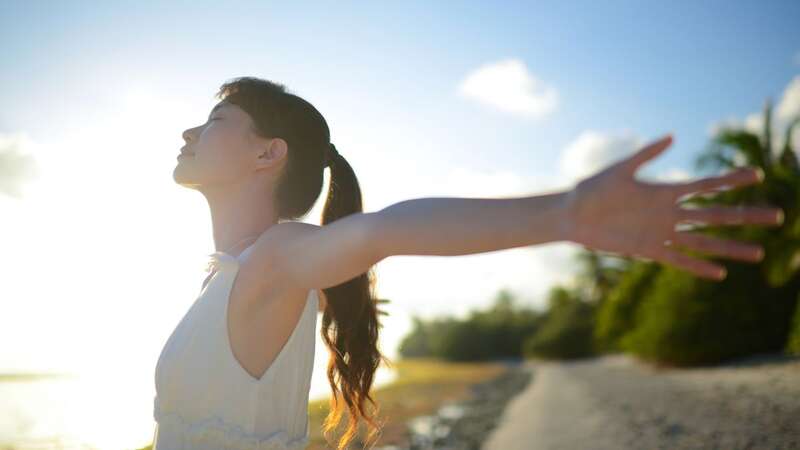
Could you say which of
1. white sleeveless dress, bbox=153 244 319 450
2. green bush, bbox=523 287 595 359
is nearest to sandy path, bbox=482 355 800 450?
white sleeveless dress, bbox=153 244 319 450

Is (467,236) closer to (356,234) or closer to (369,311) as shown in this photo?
(356,234)

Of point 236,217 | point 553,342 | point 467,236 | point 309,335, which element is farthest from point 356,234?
point 553,342

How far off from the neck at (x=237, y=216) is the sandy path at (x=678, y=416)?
7.06 m

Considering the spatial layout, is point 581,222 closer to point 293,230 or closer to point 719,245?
point 719,245

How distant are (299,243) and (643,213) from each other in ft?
2.30

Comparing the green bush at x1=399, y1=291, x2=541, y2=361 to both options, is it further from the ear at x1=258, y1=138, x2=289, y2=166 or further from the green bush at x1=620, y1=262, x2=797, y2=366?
the ear at x1=258, y1=138, x2=289, y2=166

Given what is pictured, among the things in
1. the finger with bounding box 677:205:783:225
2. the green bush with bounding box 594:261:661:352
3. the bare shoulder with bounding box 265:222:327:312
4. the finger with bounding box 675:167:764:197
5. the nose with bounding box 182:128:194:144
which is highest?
the nose with bounding box 182:128:194:144

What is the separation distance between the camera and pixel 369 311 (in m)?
2.02

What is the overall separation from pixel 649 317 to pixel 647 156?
2124 centimetres

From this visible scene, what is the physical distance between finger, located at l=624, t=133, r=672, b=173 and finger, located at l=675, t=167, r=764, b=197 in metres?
0.07

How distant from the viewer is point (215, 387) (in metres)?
1.46

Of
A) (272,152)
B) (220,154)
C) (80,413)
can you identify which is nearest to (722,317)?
(80,413)

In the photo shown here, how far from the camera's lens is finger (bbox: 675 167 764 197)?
999 mm

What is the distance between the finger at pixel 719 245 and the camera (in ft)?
3.40
